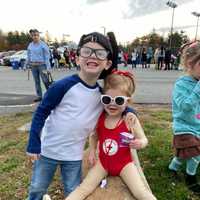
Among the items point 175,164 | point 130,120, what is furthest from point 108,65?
point 175,164

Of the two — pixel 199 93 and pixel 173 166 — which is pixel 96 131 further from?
pixel 173 166

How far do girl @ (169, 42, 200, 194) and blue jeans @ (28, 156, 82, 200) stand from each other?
109 cm

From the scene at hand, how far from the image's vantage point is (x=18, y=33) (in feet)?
263

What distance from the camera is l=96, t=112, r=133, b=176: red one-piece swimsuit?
289 centimetres

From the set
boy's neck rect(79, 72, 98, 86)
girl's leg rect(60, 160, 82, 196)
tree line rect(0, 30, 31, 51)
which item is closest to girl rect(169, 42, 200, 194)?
boy's neck rect(79, 72, 98, 86)

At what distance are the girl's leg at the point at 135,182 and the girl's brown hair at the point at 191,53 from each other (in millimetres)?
1186

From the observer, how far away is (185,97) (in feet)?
11.6

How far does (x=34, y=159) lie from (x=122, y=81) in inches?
33.3

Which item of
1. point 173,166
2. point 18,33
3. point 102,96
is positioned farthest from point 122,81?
point 18,33

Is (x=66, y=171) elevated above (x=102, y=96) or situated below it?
below

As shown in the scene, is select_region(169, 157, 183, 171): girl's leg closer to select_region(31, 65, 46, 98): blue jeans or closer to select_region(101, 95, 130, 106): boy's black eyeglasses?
select_region(101, 95, 130, 106): boy's black eyeglasses

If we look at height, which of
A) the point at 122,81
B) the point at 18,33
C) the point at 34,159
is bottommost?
the point at 18,33

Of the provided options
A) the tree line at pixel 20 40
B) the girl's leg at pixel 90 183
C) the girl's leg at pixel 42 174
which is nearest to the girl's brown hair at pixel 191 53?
the girl's leg at pixel 90 183

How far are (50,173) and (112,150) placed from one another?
0.59 metres
